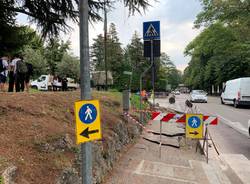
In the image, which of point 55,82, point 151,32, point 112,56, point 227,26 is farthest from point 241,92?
point 112,56

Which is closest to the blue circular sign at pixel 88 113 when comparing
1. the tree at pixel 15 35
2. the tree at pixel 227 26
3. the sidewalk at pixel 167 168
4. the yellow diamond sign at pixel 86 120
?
the yellow diamond sign at pixel 86 120

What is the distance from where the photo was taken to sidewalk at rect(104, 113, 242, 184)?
5.12 metres

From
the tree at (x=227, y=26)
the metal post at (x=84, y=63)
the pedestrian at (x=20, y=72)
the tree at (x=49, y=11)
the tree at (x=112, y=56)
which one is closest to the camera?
the metal post at (x=84, y=63)

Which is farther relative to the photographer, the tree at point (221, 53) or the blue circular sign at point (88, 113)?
the tree at point (221, 53)

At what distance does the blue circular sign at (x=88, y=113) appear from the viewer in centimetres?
245

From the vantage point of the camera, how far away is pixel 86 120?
8.14 feet

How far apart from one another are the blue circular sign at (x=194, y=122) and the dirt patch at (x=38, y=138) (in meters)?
2.23

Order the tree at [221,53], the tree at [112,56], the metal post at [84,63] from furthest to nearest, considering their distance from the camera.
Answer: the tree at [112,56], the tree at [221,53], the metal post at [84,63]

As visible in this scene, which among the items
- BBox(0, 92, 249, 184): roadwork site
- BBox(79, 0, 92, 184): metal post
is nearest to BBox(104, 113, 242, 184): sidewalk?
BBox(0, 92, 249, 184): roadwork site

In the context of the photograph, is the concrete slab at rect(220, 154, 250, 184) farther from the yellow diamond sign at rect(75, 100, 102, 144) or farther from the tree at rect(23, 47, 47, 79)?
the tree at rect(23, 47, 47, 79)

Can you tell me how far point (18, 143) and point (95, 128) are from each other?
5.87 ft

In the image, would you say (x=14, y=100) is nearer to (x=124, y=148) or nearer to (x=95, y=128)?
(x=124, y=148)

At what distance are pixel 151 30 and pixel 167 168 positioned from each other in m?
4.45

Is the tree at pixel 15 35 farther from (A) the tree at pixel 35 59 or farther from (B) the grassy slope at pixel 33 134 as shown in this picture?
(A) the tree at pixel 35 59
